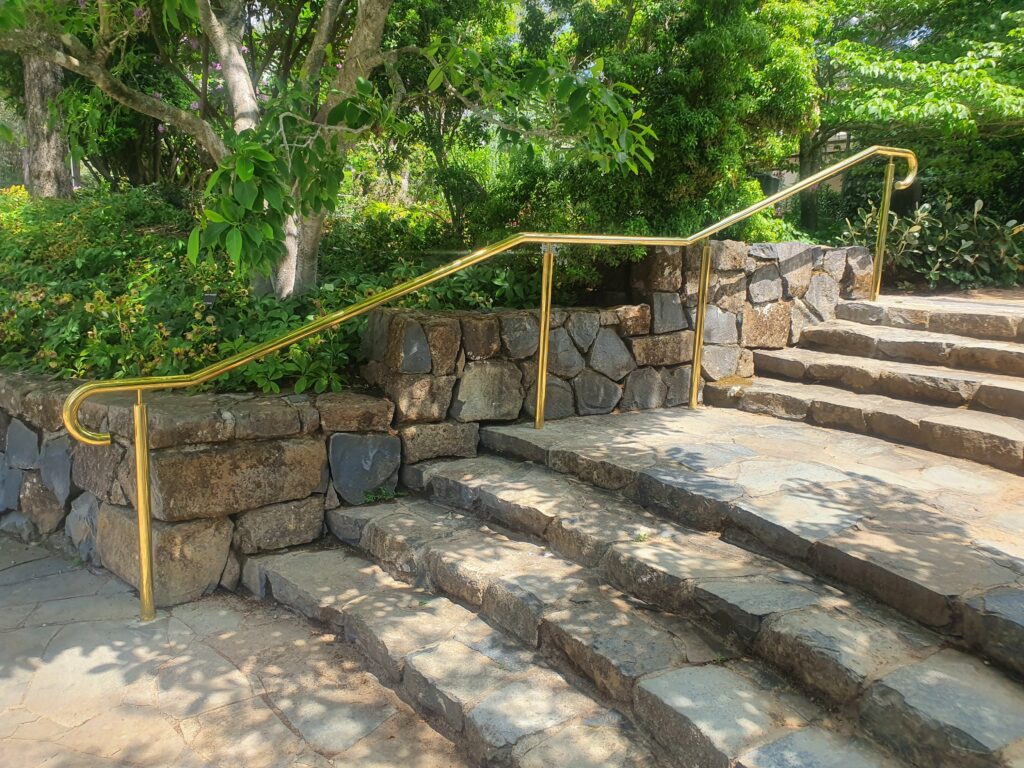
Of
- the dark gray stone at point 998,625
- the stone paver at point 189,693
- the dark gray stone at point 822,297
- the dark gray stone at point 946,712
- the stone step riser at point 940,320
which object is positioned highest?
the dark gray stone at point 822,297

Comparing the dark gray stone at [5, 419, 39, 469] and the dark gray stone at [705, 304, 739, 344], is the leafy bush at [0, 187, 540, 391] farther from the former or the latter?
the dark gray stone at [705, 304, 739, 344]

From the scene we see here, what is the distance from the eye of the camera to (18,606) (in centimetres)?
333

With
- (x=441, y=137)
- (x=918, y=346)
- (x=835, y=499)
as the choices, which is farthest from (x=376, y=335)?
(x=918, y=346)

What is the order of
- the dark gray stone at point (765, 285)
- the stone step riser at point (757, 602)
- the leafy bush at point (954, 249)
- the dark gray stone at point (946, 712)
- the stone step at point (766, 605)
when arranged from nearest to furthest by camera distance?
1. the dark gray stone at point (946, 712)
2. the stone step at point (766, 605)
3. the stone step riser at point (757, 602)
4. the dark gray stone at point (765, 285)
5. the leafy bush at point (954, 249)

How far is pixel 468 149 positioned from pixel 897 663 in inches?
199

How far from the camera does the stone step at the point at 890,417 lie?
3.36 metres

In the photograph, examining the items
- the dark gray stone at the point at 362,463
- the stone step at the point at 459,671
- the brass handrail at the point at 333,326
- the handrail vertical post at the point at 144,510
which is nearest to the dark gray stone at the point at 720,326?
the brass handrail at the point at 333,326

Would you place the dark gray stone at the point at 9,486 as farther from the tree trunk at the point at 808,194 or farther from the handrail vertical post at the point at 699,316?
the tree trunk at the point at 808,194

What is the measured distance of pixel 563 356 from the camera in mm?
4262

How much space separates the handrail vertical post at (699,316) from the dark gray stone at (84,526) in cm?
325

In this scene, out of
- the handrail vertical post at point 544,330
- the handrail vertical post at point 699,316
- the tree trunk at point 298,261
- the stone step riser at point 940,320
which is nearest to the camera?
the handrail vertical post at point 544,330

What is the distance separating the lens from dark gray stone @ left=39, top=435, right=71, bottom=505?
3.88 meters

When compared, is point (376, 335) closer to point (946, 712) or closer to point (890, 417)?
point (890, 417)

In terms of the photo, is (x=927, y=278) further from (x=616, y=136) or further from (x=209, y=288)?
(x=209, y=288)
